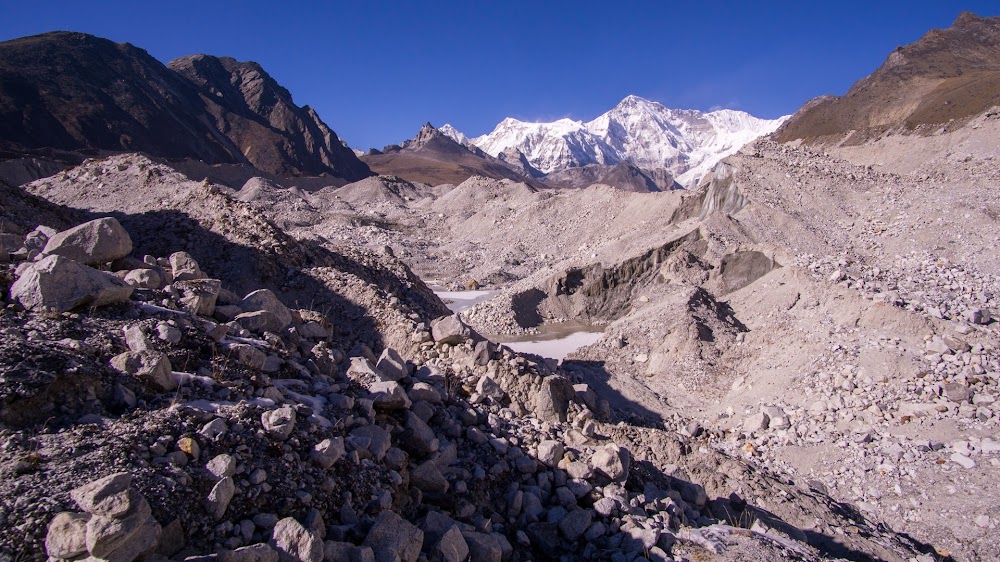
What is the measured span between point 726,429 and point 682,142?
564ft

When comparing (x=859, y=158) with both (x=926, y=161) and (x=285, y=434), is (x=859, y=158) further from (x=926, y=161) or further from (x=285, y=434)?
(x=285, y=434)

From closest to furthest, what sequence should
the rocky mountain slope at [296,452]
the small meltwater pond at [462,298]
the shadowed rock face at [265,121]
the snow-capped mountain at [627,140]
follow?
the rocky mountain slope at [296,452]
the small meltwater pond at [462,298]
the shadowed rock face at [265,121]
the snow-capped mountain at [627,140]

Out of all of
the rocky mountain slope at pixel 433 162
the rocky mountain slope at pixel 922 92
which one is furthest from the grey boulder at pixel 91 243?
the rocky mountain slope at pixel 433 162

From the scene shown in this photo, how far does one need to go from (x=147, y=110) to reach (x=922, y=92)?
6674 centimetres

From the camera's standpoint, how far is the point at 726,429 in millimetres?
8078

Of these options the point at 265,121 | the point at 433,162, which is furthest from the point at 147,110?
the point at 433,162

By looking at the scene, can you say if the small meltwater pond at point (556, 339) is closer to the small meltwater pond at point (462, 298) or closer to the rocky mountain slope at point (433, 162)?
the small meltwater pond at point (462, 298)

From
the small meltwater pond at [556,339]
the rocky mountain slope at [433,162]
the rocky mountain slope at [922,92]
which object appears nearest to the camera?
Result: the small meltwater pond at [556,339]

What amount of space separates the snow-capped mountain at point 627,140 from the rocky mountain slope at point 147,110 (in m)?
81.9

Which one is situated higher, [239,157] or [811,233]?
[239,157]

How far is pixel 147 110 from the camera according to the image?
5244 centimetres

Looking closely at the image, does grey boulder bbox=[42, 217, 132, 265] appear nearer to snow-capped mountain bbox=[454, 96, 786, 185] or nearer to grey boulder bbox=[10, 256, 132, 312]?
grey boulder bbox=[10, 256, 132, 312]

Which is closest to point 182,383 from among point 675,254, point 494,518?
point 494,518

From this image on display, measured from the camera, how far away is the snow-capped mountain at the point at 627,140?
154 meters
